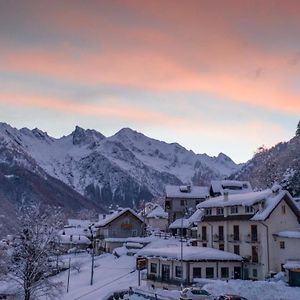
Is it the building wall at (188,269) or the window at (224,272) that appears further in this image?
the window at (224,272)

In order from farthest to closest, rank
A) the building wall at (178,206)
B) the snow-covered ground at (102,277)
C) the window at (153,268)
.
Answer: the building wall at (178,206) < the snow-covered ground at (102,277) < the window at (153,268)

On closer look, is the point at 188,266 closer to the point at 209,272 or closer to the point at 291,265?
the point at 209,272

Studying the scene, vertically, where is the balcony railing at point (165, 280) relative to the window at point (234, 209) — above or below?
below

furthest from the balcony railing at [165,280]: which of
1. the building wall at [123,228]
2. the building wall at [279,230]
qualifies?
the building wall at [123,228]

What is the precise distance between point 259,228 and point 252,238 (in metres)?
1.81

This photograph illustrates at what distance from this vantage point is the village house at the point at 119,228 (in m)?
115

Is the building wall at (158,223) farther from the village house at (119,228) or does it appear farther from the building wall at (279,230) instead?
the building wall at (279,230)

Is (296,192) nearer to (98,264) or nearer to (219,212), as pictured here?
(219,212)

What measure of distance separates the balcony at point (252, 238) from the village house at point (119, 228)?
45836 millimetres

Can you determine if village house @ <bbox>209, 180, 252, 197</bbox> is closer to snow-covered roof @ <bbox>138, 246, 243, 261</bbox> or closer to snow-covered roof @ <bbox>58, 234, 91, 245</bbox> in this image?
snow-covered roof @ <bbox>138, 246, 243, 261</bbox>

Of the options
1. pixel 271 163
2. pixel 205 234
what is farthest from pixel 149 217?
pixel 205 234

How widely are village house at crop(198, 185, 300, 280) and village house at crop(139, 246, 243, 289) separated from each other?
2208mm

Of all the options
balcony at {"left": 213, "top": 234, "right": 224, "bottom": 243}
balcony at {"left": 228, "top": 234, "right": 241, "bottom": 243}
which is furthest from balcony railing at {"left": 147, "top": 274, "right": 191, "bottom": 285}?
balcony at {"left": 213, "top": 234, "right": 224, "bottom": 243}

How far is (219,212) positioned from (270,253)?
11.8 meters
